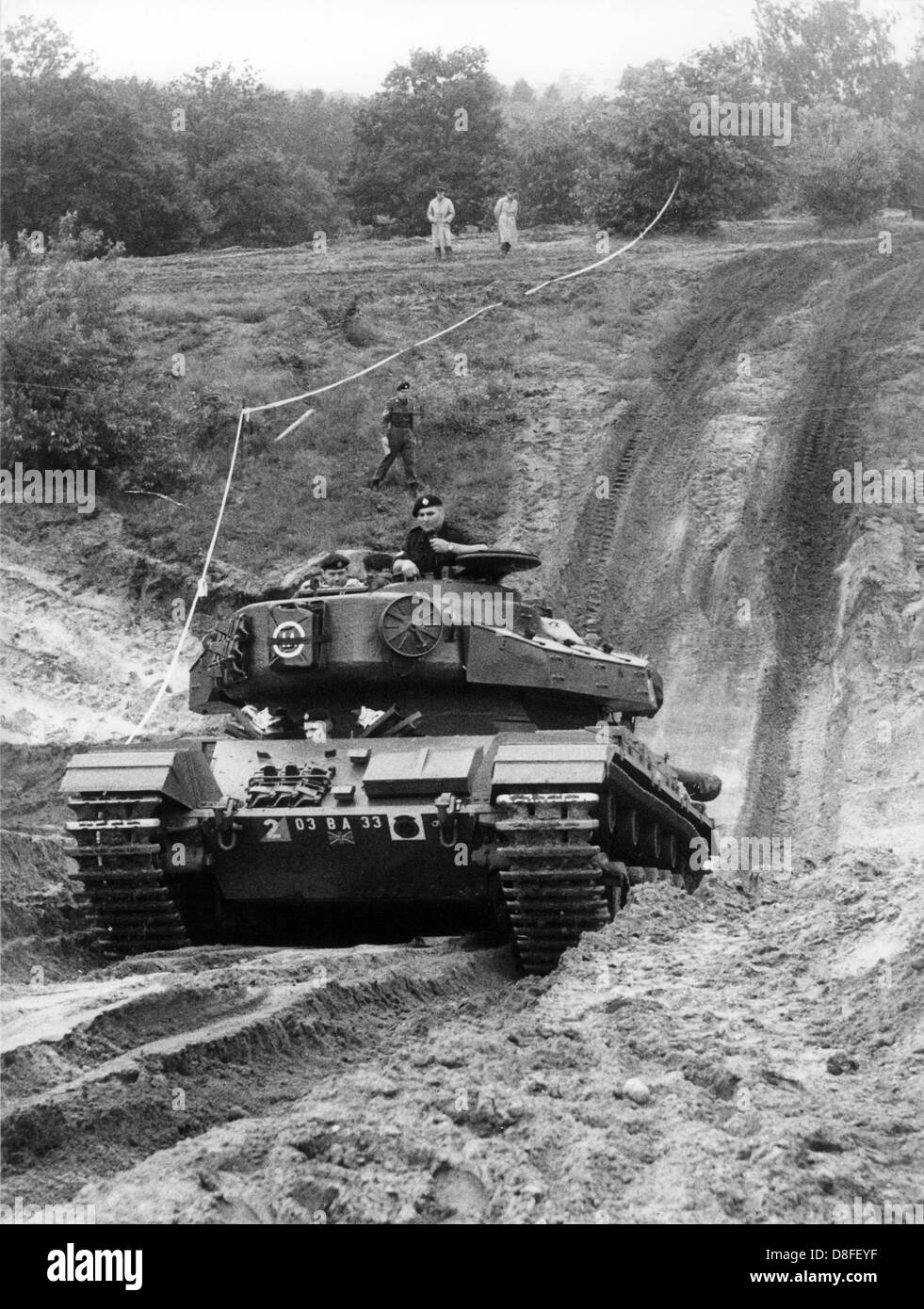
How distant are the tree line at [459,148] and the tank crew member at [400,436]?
10.6m

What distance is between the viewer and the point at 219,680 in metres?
12.4

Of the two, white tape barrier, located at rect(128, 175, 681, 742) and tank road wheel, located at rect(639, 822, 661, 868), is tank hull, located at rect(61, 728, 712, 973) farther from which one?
white tape barrier, located at rect(128, 175, 681, 742)

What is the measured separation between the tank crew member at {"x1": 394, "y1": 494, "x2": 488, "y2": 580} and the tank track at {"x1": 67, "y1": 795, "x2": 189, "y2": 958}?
121 inches

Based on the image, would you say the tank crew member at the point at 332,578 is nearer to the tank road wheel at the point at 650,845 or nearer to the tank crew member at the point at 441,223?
the tank road wheel at the point at 650,845

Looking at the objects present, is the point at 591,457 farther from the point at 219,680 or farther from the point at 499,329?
the point at 219,680

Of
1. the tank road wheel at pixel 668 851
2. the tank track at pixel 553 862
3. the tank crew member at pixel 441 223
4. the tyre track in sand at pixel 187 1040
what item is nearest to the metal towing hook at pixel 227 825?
the tyre track in sand at pixel 187 1040

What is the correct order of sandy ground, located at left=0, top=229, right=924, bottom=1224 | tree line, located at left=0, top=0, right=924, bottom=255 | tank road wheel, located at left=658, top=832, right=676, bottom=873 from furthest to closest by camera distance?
tree line, located at left=0, top=0, right=924, bottom=255
tank road wheel, located at left=658, top=832, right=676, bottom=873
sandy ground, located at left=0, top=229, right=924, bottom=1224

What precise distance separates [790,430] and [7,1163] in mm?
20464

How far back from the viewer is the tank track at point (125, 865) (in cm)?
1034

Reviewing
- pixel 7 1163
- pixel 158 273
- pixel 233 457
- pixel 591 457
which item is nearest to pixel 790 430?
pixel 591 457

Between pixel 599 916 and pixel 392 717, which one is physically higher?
pixel 392 717

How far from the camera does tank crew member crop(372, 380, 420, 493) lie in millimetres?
23297

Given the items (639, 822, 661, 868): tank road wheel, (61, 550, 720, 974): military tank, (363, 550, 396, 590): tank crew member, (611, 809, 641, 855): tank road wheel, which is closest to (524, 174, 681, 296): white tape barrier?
(363, 550, 396, 590): tank crew member

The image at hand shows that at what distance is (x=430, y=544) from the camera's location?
12.8 m
